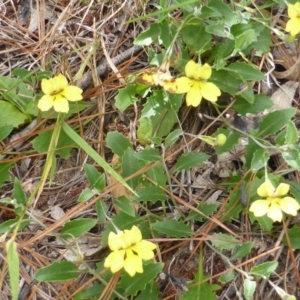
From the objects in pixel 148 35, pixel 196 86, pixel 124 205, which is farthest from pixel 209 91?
pixel 124 205

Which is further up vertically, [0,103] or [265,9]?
[265,9]

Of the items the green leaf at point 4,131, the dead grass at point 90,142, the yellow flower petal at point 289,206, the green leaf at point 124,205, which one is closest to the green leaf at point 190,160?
the dead grass at point 90,142

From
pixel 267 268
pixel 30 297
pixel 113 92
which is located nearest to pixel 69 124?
pixel 113 92

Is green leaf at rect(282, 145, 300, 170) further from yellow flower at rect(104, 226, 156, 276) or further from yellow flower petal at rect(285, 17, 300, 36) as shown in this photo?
yellow flower at rect(104, 226, 156, 276)

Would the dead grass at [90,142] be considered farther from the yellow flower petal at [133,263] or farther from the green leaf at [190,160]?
the yellow flower petal at [133,263]

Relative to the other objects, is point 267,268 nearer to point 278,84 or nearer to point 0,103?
point 278,84

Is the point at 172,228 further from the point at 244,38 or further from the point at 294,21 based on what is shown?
the point at 294,21

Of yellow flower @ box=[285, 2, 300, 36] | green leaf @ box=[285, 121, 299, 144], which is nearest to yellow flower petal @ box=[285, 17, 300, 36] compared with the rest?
yellow flower @ box=[285, 2, 300, 36]
